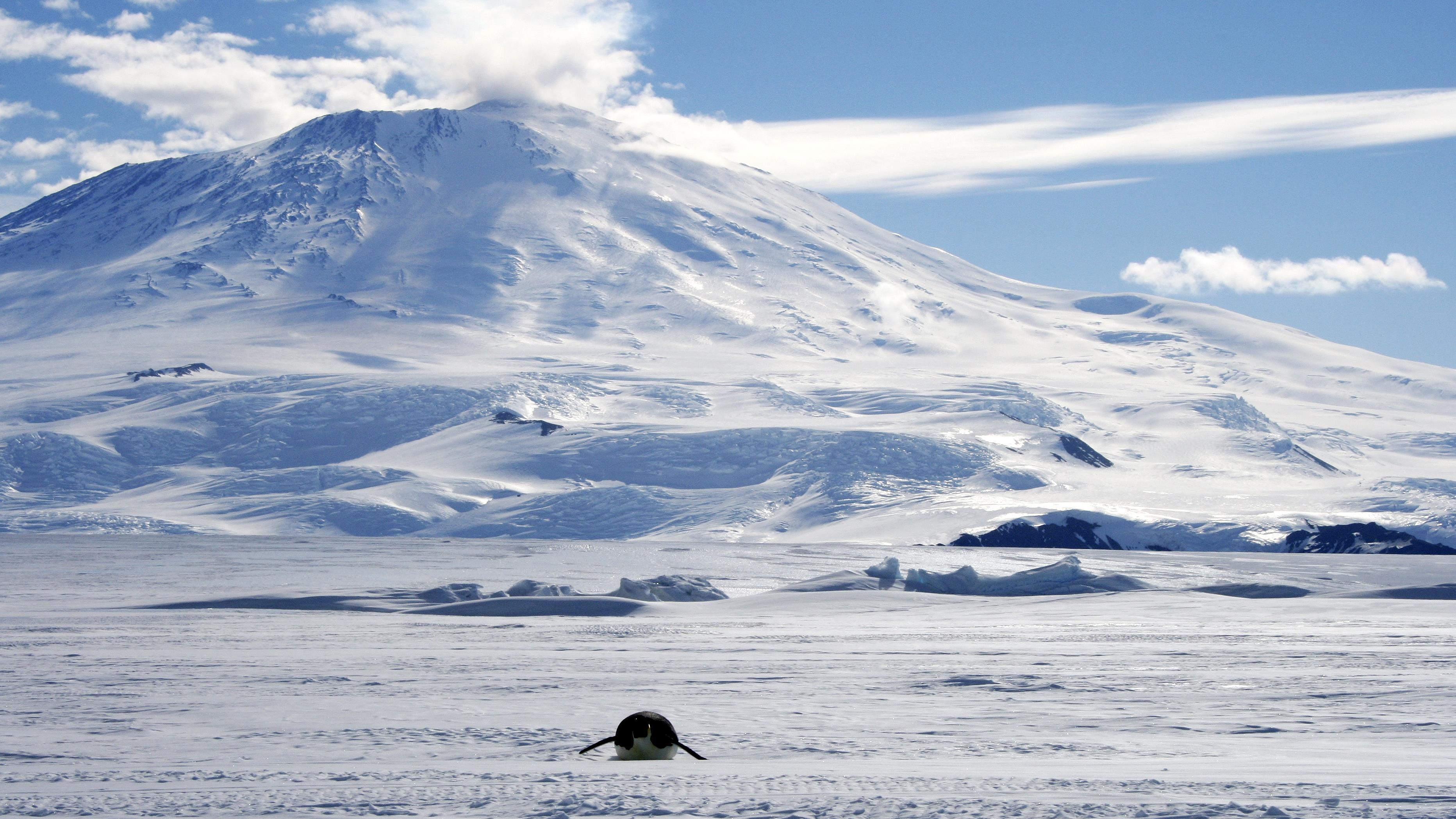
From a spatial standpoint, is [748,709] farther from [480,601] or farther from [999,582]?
[999,582]

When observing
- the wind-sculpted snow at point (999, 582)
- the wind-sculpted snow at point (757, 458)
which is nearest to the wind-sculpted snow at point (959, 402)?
the wind-sculpted snow at point (757, 458)

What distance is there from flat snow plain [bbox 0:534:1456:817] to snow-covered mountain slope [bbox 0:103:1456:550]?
101ft

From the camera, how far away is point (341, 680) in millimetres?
10961

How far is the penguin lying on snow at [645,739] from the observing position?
7.29 meters

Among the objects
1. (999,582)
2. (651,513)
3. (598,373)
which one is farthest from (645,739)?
(598,373)

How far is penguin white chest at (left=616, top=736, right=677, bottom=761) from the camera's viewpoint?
24.0 feet

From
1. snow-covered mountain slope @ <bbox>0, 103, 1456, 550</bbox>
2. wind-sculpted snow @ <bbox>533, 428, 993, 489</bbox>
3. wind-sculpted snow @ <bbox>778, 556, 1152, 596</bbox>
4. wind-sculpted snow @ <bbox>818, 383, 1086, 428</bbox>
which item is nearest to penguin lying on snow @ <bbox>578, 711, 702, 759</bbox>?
wind-sculpted snow @ <bbox>778, 556, 1152, 596</bbox>

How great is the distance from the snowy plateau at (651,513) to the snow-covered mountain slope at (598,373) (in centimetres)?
41

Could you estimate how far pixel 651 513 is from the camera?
52.5 m

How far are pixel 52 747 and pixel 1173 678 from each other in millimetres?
8347

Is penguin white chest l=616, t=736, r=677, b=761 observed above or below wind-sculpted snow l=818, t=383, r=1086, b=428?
below

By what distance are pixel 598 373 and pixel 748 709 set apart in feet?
250

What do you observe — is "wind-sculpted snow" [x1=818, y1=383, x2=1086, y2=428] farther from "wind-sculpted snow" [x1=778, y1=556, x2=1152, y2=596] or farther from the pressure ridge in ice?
the pressure ridge in ice

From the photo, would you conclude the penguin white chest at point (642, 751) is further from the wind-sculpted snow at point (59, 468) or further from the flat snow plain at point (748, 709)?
the wind-sculpted snow at point (59, 468)
